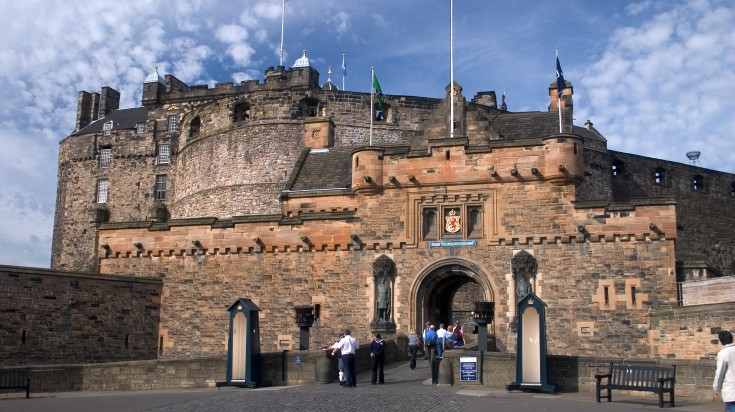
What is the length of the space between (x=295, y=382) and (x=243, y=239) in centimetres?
991

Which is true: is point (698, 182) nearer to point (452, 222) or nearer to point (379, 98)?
point (379, 98)

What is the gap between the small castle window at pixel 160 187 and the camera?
5394 cm

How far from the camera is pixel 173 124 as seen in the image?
2206 inches

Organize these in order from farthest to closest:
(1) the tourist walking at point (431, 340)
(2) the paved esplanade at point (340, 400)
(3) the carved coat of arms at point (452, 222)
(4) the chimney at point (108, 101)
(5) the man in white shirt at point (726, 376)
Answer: (4) the chimney at point (108, 101)
(3) the carved coat of arms at point (452, 222)
(1) the tourist walking at point (431, 340)
(2) the paved esplanade at point (340, 400)
(5) the man in white shirt at point (726, 376)

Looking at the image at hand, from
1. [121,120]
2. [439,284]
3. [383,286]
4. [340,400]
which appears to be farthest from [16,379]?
[121,120]

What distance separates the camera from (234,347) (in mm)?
18297

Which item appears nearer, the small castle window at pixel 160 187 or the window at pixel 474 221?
the window at pixel 474 221

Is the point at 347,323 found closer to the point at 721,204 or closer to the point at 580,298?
the point at 580,298

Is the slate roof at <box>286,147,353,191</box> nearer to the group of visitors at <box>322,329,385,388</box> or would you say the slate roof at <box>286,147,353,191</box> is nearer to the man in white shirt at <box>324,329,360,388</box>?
the group of visitors at <box>322,329,385,388</box>

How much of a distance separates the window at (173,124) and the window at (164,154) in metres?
1.42

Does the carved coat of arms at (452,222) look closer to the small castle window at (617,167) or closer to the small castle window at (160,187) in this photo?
the small castle window at (617,167)

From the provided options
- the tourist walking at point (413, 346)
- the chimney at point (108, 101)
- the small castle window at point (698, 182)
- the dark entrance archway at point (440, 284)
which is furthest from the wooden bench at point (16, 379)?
the chimney at point (108, 101)

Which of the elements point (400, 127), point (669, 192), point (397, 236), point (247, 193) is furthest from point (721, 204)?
point (397, 236)

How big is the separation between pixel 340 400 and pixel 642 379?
17.3ft
